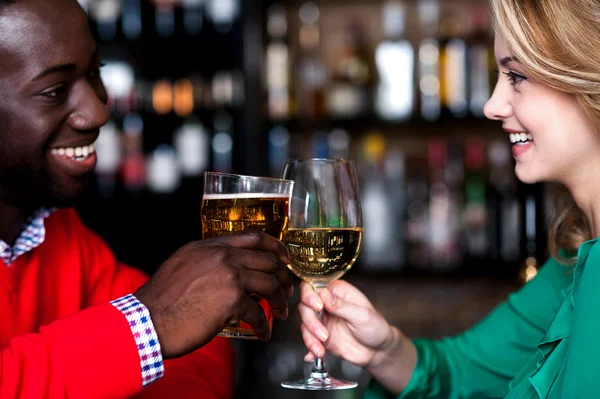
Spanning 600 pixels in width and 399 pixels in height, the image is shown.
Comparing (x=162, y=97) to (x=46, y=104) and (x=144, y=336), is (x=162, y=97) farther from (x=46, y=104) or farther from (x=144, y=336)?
(x=144, y=336)

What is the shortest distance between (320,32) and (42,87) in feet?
6.09

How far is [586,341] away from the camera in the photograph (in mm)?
911

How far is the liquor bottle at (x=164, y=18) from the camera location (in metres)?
2.92

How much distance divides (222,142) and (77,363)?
2.07m

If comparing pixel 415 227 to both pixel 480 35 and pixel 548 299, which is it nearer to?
pixel 480 35

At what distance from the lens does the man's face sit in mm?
1225

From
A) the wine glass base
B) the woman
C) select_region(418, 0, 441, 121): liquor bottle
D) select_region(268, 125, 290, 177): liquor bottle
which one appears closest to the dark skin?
the wine glass base

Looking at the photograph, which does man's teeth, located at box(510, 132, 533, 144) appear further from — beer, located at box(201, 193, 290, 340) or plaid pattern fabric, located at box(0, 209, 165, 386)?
plaid pattern fabric, located at box(0, 209, 165, 386)

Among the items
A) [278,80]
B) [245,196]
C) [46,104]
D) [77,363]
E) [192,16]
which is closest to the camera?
[77,363]

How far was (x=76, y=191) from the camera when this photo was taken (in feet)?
4.30

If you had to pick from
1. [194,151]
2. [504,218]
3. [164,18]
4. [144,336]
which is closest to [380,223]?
[504,218]

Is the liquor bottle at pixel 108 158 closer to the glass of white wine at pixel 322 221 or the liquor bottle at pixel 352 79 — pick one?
the liquor bottle at pixel 352 79

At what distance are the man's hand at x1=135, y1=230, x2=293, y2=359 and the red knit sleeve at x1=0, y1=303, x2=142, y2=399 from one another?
46 mm

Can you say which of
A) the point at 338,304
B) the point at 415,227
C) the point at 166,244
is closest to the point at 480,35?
the point at 415,227
